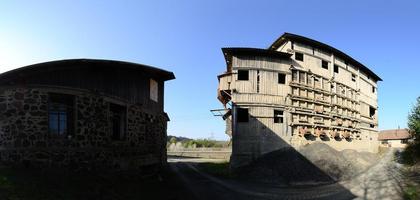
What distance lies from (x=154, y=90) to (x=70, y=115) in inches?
313

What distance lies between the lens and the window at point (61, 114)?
15.0m

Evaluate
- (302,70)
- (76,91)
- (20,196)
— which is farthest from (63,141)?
(302,70)

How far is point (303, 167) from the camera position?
24844 millimetres

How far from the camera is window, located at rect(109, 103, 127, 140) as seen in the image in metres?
17.8

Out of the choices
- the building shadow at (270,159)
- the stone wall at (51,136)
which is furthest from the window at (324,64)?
the stone wall at (51,136)

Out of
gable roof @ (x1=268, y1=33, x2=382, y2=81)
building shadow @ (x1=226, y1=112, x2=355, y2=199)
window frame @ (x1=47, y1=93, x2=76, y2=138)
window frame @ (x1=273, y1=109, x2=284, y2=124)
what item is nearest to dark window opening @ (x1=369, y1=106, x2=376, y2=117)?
gable roof @ (x1=268, y1=33, x2=382, y2=81)

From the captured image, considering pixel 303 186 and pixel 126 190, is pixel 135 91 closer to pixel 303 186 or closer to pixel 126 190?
pixel 126 190

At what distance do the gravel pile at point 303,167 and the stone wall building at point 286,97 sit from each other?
141 centimetres

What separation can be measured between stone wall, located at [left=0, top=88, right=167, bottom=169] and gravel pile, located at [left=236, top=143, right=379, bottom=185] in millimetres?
11310

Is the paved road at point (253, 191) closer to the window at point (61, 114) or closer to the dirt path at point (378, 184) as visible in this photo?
the dirt path at point (378, 184)

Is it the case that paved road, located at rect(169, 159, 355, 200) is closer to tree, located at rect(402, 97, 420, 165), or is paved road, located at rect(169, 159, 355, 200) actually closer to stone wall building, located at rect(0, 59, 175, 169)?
stone wall building, located at rect(0, 59, 175, 169)

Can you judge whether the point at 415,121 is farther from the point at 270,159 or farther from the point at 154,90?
the point at 154,90

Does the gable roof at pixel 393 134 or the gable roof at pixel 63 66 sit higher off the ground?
the gable roof at pixel 63 66

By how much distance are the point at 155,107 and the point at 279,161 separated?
11344mm
